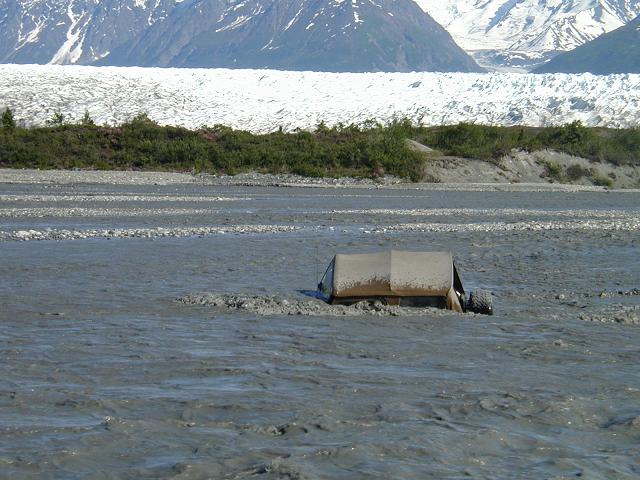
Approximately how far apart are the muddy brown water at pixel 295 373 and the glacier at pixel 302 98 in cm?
4242

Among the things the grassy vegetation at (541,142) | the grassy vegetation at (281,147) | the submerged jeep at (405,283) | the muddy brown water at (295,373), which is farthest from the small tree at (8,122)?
the submerged jeep at (405,283)

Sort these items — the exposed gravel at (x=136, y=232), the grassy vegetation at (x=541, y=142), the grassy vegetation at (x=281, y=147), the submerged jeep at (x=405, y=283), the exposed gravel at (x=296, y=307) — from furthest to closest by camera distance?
the grassy vegetation at (x=541, y=142) < the grassy vegetation at (x=281, y=147) < the exposed gravel at (x=136, y=232) < the submerged jeep at (x=405, y=283) < the exposed gravel at (x=296, y=307)

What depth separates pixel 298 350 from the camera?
9203 mm

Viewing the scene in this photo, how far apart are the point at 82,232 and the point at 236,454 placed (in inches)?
520

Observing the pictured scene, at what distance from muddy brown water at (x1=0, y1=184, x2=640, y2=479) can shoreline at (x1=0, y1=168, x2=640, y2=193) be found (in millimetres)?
20431

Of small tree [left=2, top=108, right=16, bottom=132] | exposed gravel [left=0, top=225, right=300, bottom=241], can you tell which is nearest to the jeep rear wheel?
exposed gravel [left=0, top=225, right=300, bottom=241]

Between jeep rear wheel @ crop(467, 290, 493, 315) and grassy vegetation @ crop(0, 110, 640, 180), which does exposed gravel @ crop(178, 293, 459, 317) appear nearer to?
jeep rear wheel @ crop(467, 290, 493, 315)

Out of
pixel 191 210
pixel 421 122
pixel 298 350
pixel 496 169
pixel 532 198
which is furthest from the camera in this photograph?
pixel 421 122

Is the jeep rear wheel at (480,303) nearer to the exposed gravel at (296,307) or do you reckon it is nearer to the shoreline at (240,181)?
the exposed gravel at (296,307)

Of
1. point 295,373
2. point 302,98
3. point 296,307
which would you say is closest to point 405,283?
point 296,307

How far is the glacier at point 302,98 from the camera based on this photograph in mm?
59344

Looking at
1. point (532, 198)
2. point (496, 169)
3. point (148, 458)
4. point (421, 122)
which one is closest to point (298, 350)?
point (148, 458)

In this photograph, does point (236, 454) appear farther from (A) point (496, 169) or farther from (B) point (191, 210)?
(A) point (496, 169)

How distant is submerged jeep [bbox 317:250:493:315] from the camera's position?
11250 millimetres
